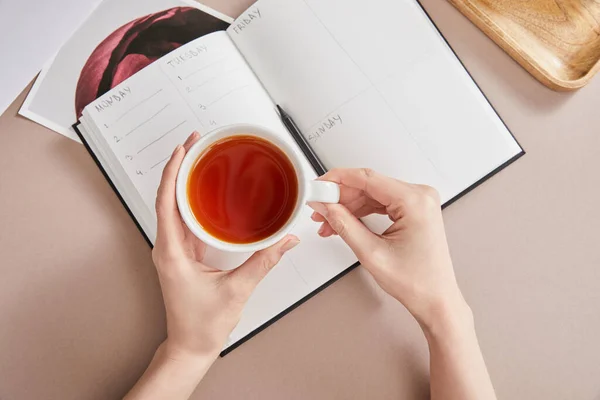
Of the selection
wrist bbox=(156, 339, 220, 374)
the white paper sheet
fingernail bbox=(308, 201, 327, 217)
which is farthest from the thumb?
the white paper sheet

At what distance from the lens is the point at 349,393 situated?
70cm

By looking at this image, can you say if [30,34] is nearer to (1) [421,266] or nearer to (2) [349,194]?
(2) [349,194]

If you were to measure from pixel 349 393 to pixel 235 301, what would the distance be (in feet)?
0.82

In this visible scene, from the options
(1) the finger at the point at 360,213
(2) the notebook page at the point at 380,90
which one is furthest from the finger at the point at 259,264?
(2) the notebook page at the point at 380,90

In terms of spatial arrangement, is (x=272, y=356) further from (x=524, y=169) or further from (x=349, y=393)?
(x=524, y=169)

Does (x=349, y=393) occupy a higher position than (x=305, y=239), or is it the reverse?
(x=305, y=239)

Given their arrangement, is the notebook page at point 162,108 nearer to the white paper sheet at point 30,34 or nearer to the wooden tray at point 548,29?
the white paper sheet at point 30,34

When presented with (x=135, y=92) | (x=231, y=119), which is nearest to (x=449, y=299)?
(x=231, y=119)

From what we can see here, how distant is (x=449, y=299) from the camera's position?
666 mm

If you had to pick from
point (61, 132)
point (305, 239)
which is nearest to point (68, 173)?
point (61, 132)

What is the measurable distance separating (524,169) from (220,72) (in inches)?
19.8

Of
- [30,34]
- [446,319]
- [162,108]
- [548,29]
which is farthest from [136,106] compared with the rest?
[548,29]

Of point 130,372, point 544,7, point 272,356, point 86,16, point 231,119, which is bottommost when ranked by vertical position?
point 272,356

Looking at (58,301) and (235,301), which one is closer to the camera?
(235,301)
